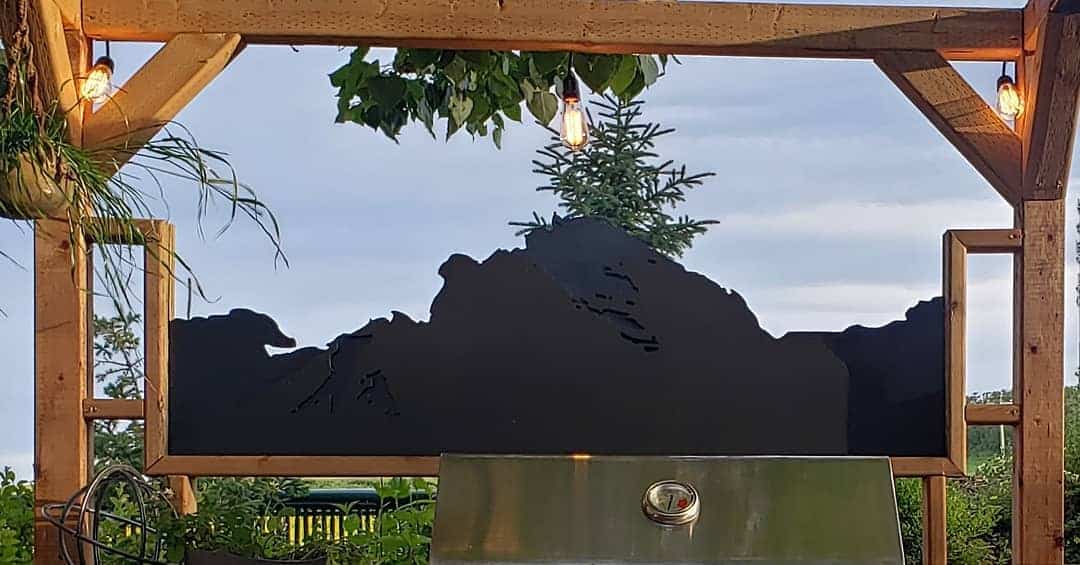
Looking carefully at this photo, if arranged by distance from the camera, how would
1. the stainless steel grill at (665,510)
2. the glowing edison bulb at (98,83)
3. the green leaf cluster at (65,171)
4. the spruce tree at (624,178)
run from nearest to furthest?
the green leaf cluster at (65,171) < the stainless steel grill at (665,510) < the glowing edison bulb at (98,83) < the spruce tree at (624,178)

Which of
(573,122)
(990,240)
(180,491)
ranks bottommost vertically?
(180,491)

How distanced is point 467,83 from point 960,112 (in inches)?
57.1

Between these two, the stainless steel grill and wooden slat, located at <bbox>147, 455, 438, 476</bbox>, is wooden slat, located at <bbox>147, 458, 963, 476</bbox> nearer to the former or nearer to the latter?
wooden slat, located at <bbox>147, 455, 438, 476</bbox>

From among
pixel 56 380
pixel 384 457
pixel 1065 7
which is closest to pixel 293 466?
pixel 384 457

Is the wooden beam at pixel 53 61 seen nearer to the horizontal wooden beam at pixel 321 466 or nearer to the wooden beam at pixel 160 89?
the wooden beam at pixel 160 89

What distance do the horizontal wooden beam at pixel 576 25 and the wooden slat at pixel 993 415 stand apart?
985mm

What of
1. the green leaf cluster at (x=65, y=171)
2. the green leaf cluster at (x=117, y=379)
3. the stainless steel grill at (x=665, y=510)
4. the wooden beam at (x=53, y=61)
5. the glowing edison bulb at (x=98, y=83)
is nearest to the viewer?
the green leaf cluster at (x=65, y=171)

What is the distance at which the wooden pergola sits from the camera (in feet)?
10.5

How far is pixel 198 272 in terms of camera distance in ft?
12.3

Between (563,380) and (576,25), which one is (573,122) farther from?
(563,380)

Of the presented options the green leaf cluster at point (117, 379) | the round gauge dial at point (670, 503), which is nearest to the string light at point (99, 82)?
the green leaf cluster at point (117, 379)

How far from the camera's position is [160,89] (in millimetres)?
3172

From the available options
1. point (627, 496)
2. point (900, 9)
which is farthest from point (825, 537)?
point (900, 9)

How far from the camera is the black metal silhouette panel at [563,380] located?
3322 millimetres
